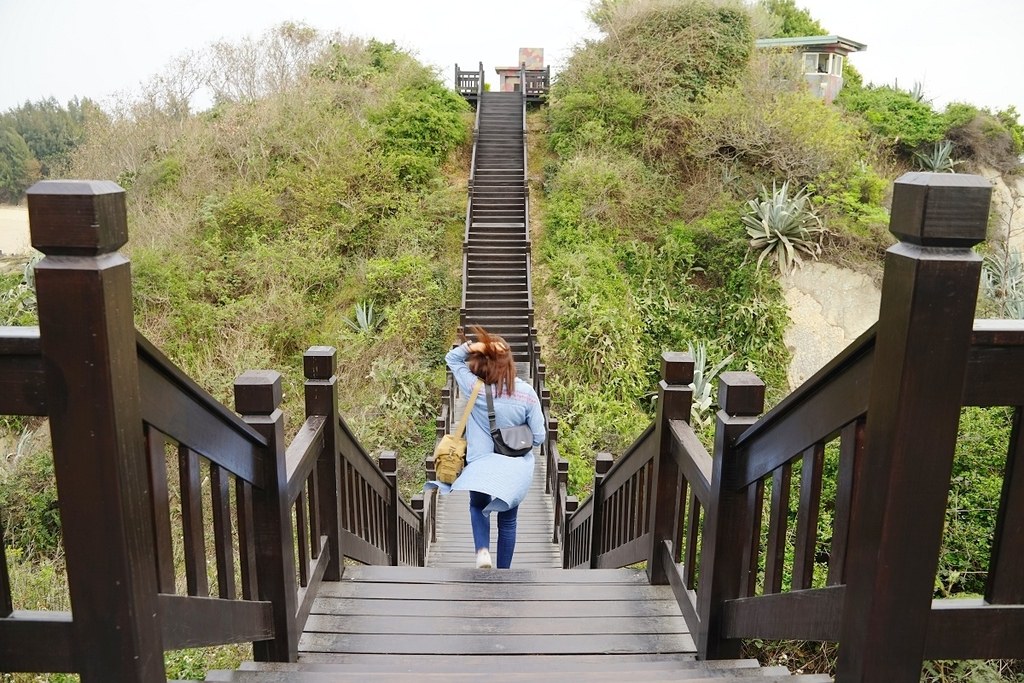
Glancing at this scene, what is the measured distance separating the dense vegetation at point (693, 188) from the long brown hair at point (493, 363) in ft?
17.2

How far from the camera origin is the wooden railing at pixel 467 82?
22250mm

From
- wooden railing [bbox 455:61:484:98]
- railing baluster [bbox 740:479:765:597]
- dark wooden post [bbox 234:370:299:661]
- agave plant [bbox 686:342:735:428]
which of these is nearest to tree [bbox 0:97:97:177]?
wooden railing [bbox 455:61:484:98]

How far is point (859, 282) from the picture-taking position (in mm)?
13398

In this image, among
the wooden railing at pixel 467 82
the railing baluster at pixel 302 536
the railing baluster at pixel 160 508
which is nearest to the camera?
the railing baluster at pixel 160 508

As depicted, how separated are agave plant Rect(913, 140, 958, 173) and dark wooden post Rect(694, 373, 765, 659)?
17.4 m

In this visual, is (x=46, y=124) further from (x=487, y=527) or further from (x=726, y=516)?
(x=726, y=516)

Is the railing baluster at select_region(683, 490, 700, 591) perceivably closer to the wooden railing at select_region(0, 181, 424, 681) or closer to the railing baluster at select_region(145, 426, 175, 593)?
the wooden railing at select_region(0, 181, 424, 681)

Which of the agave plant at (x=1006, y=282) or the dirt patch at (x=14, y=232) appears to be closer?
the agave plant at (x=1006, y=282)

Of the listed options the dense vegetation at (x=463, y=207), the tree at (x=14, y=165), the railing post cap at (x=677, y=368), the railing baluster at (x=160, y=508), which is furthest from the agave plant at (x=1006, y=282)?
the tree at (x=14, y=165)

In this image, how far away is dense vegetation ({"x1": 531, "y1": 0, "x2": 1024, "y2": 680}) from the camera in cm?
1225

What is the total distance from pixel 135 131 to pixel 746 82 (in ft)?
52.4

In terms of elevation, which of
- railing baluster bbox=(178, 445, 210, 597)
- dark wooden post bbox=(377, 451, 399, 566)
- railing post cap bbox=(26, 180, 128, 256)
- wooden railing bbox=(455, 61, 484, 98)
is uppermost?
wooden railing bbox=(455, 61, 484, 98)

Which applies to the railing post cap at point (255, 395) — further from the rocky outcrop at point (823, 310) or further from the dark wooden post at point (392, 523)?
the rocky outcrop at point (823, 310)

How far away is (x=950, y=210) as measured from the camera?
A: 3.95 feet
